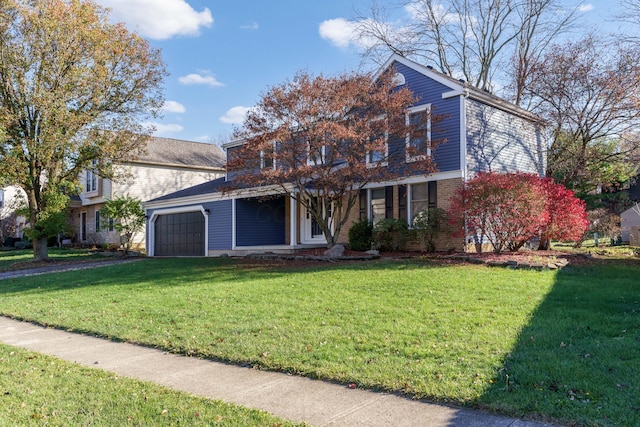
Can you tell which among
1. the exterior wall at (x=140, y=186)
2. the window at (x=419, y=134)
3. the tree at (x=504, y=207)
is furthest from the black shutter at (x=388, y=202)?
the exterior wall at (x=140, y=186)

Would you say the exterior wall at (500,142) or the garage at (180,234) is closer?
the exterior wall at (500,142)

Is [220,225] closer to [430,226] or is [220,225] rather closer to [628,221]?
[430,226]

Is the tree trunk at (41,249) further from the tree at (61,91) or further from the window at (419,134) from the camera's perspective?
the window at (419,134)

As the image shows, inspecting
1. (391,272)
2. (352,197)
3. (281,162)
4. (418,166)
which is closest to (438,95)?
(418,166)

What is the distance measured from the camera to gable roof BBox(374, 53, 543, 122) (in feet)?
53.1

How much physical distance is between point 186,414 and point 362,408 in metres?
1.50

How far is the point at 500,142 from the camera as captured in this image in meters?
17.7

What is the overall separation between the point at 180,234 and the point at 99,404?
19.5 metres

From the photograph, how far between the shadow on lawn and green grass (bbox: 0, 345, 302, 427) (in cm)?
213

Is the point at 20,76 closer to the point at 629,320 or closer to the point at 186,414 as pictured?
the point at 186,414

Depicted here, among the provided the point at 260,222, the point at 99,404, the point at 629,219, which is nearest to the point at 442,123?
the point at 260,222

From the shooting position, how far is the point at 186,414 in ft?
14.1

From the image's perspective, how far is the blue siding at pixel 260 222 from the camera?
20.7m

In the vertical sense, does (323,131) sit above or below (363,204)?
above
